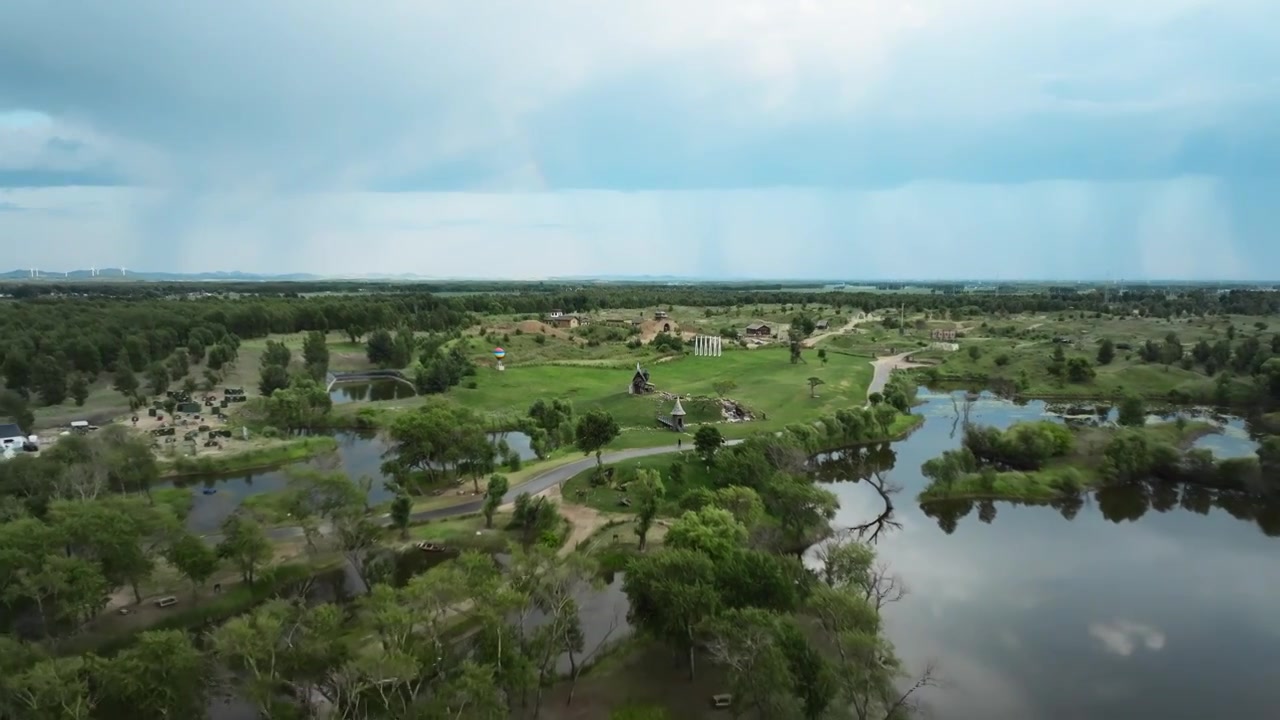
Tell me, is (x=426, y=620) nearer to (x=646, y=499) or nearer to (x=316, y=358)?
(x=646, y=499)

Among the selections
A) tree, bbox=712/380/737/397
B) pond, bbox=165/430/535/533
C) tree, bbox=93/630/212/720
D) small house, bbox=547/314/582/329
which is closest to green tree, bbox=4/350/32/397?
pond, bbox=165/430/535/533

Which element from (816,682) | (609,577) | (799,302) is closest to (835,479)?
(609,577)

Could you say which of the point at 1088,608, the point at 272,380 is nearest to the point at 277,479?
the point at 272,380

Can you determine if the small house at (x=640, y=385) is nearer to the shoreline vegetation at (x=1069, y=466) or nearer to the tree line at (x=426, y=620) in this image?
the shoreline vegetation at (x=1069, y=466)

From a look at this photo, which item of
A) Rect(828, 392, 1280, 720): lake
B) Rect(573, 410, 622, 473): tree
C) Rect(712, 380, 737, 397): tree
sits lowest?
Rect(828, 392, 1280, 720): lake

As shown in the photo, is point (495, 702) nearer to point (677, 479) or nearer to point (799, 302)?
point (677, 479)

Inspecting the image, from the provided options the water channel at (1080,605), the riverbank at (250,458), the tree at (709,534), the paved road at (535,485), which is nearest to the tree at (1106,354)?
the water channel at (1080,605)

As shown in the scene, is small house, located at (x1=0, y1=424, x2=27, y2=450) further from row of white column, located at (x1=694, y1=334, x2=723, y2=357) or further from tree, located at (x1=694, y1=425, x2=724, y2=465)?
row of white column, located at (x1=694, y1=334, x2=723, y2=357)
